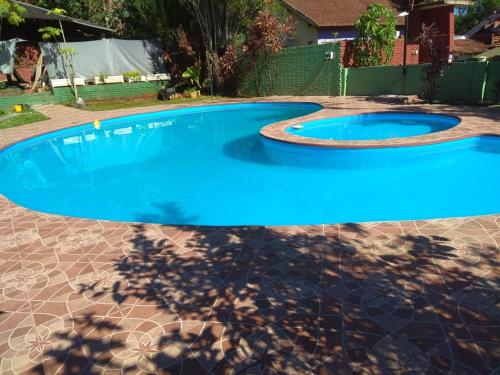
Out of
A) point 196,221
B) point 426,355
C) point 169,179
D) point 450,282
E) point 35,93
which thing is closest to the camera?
point 426,355

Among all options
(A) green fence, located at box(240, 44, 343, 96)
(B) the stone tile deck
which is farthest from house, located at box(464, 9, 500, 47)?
(B) the stone tile deck

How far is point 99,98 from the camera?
62.5 ft

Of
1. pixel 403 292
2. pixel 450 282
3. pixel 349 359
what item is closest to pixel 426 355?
pixel 349 359

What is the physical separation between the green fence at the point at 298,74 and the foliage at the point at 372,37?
45.9 inches

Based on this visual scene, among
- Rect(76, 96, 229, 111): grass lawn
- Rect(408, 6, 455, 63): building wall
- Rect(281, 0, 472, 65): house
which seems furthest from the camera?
Rect(281, 0, 472, 65): house

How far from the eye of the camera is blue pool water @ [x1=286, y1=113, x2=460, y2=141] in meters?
10.2

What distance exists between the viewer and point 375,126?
11203 mm

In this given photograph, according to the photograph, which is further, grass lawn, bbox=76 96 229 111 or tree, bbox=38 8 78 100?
grass lawn, bbox=76 96 229 111

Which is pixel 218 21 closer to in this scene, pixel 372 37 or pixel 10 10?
pixel 372 37

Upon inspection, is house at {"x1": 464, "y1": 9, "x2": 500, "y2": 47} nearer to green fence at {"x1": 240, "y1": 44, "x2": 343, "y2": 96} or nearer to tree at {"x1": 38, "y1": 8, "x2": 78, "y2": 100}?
green fence at {"x1": 240, "y1": 44, "x2": 343, "y2": 96}

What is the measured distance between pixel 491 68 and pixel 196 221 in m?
11.1

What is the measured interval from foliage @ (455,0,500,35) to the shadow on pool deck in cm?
4560

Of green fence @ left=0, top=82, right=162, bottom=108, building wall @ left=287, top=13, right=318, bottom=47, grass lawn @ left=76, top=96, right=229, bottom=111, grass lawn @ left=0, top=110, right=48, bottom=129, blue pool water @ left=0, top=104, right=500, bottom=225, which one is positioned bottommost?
blue pool water @ left=0, top=104, right=500, bottom=225

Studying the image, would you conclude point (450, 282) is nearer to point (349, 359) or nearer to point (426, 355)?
point (426, 355)
